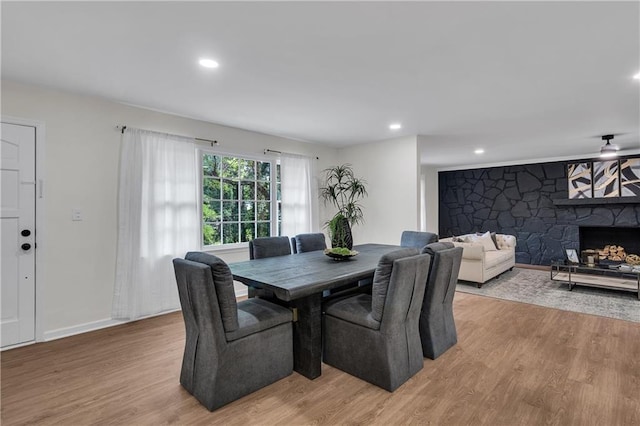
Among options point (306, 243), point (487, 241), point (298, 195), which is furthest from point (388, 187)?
point (487, 241)

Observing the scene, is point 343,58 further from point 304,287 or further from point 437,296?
point 437,296

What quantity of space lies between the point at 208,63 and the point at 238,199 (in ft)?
7.82

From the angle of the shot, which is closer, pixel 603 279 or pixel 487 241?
pixel 603 279

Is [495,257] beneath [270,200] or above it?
beneath

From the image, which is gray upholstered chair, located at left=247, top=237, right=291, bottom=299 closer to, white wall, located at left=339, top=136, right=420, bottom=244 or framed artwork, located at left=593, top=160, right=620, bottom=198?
white wall, located at left=339, top=136, right=420, bottom=244

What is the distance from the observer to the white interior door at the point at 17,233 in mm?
2881

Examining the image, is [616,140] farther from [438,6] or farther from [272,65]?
[272,65]

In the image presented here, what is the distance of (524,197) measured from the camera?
725 centimetres

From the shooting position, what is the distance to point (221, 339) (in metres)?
2.02

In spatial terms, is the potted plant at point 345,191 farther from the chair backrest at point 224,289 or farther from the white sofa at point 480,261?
the chair backrest at point 224,289

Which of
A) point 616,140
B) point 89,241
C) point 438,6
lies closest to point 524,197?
point 616,140

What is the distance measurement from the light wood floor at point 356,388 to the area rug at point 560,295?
96 centimetres

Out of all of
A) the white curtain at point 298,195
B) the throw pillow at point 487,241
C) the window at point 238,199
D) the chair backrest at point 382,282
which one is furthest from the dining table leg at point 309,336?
the throw pillow at point 487,241

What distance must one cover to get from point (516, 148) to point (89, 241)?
265 inches
